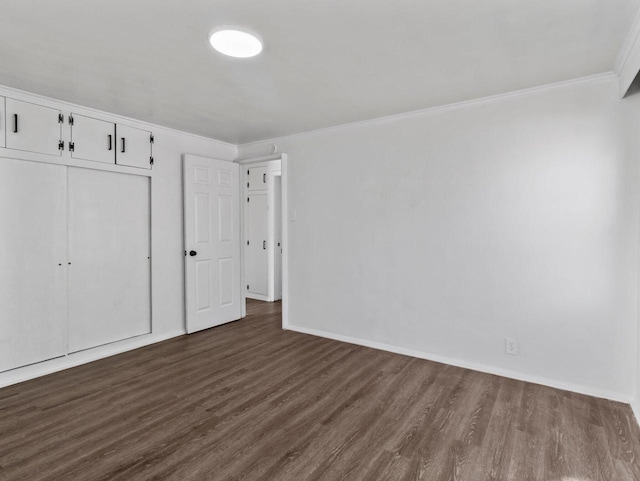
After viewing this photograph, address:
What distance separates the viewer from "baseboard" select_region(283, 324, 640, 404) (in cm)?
277

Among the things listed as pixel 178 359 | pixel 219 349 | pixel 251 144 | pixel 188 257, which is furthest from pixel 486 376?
pixel 251 144

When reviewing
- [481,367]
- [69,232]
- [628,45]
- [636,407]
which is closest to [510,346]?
[481,367]

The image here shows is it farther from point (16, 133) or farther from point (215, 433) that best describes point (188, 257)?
point (215, 433)

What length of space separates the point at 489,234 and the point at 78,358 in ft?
13.4

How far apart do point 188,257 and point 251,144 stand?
5.78 feet

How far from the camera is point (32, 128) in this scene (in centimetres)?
313

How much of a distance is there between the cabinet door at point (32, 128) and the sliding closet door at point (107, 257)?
307 mm

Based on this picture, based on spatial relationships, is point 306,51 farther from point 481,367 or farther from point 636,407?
point 636,407

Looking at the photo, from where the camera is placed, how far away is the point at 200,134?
4531mm

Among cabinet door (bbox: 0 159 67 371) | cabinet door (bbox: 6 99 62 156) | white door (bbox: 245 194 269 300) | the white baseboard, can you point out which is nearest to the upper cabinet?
cabinet door (bbox: 6 99 62 156)

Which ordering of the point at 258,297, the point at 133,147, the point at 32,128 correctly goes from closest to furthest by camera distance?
1. the point at 32,128
2. the point at 133,147
3. the point at 258,297

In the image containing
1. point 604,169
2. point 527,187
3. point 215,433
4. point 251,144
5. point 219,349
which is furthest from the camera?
point 251,144

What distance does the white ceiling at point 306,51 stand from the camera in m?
1.90

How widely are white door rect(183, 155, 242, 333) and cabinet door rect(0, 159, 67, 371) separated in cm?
132
